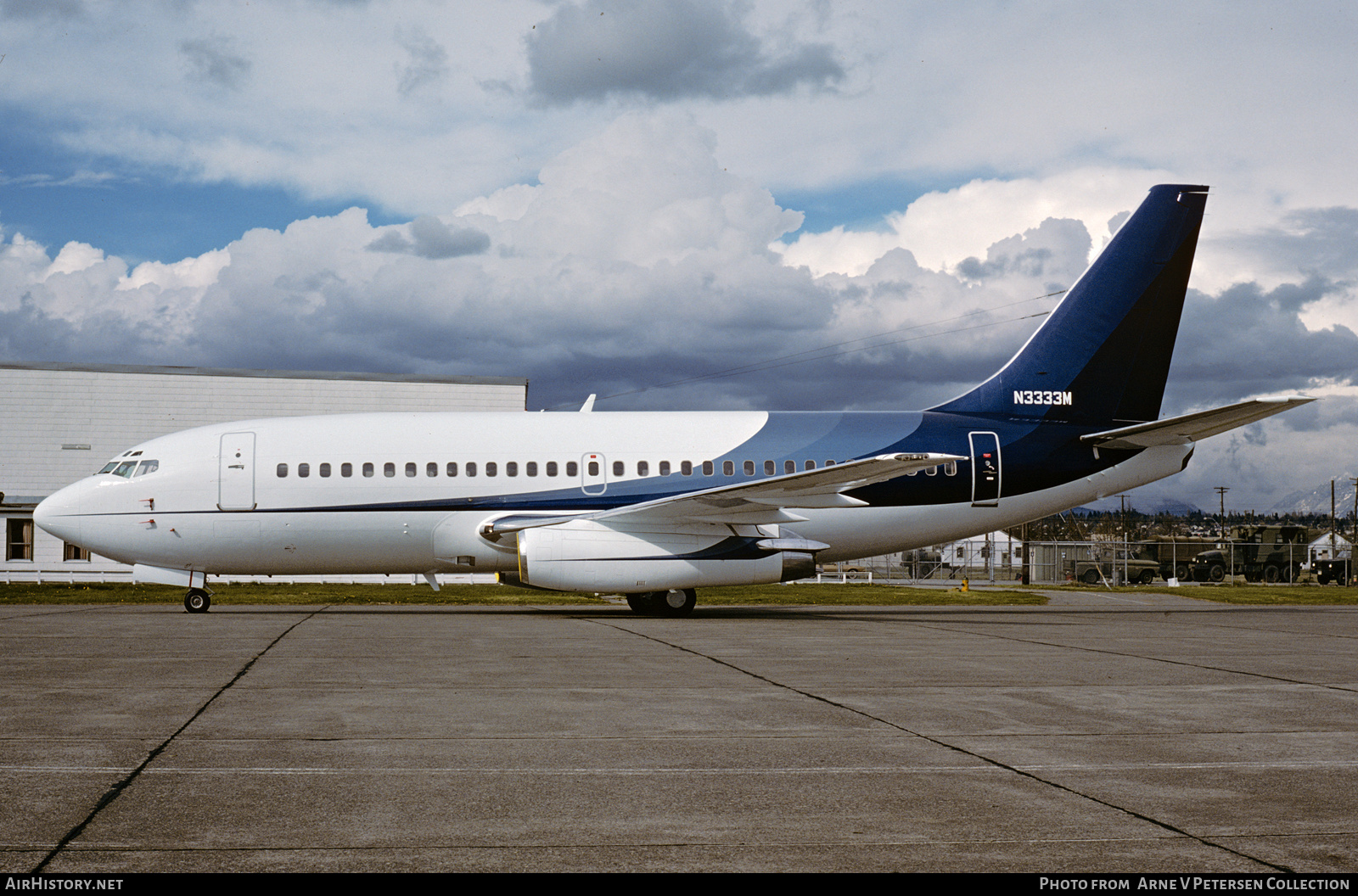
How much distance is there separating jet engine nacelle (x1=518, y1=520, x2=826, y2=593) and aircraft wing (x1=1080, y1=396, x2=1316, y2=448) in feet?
23.1

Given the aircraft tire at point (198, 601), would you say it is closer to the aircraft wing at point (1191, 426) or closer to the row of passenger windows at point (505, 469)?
the row of passenger windows at point (505, 469)

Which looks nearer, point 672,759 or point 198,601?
point 672,759

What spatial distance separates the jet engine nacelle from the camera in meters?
19.9

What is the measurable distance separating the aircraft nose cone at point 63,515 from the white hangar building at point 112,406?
23.8 m

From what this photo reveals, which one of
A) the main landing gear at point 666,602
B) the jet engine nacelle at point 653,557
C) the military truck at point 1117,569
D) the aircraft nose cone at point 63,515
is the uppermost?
the aircraft nose cone at point 63,515

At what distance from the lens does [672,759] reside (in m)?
6.73

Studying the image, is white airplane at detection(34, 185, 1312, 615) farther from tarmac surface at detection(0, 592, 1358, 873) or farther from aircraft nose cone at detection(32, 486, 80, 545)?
tarmac surface at detection(0, 592, 1358, 873)

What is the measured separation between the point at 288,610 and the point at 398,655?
1115cm

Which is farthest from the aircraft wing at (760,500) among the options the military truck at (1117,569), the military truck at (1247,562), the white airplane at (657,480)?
the military truck at (1247,562)

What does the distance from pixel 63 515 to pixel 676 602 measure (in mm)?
11901

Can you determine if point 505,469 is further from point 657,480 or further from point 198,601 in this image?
point 198,601

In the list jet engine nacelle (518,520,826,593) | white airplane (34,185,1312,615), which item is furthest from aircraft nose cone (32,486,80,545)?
jet engine nacelle (518,520,826,593)

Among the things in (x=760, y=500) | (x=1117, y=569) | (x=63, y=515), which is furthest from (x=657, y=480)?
(x=1117, y=569)

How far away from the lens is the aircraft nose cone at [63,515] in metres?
21.4
